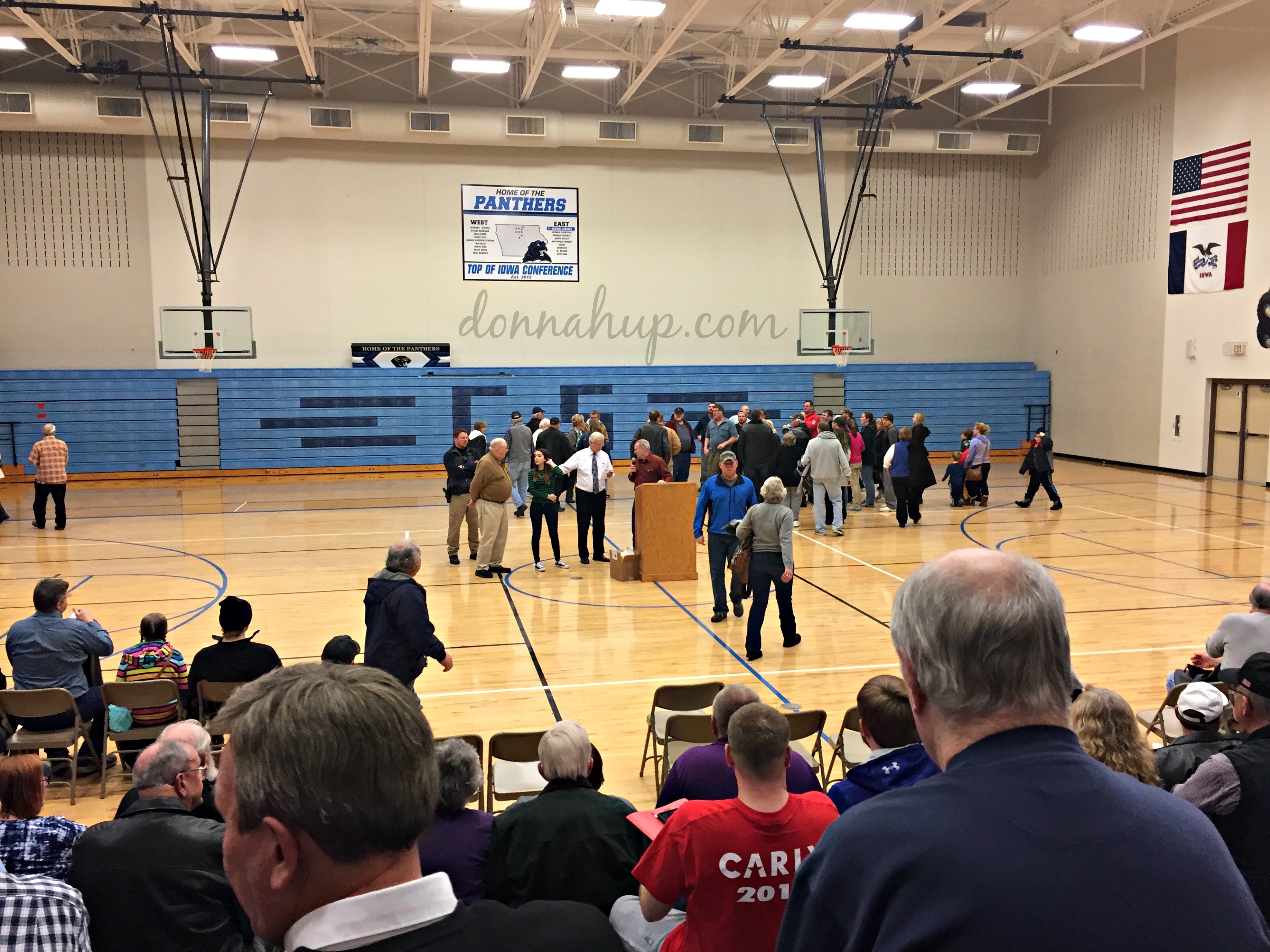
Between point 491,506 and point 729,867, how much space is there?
967 cm

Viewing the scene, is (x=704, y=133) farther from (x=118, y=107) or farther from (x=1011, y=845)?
(x=1011, y=845)

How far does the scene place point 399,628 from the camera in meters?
6.55

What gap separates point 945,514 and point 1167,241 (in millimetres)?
9964

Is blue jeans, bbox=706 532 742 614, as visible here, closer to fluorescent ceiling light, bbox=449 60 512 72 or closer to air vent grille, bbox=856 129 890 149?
fluorescent ceiling light, bbox=449 60 512 72

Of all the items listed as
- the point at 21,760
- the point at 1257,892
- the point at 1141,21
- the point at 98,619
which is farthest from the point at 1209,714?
the point at 1141,21

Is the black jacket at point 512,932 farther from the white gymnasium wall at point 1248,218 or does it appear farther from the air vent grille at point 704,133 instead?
the air vent grille at point 704,133

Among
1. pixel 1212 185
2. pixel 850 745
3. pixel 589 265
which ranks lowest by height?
pixel 850 745

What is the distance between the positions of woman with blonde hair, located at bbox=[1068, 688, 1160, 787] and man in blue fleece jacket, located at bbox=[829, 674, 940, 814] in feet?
2.24

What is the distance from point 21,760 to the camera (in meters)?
3.52

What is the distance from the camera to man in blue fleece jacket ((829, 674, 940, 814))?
121 inches

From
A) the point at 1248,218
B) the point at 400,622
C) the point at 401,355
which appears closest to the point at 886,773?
the point at 400,622

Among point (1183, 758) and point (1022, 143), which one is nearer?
point (1183, 758)

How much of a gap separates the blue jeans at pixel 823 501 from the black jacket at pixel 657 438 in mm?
2407

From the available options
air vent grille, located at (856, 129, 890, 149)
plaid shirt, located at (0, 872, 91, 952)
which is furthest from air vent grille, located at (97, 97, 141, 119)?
plaid shirt, located at (0, 872, 91, 952)
